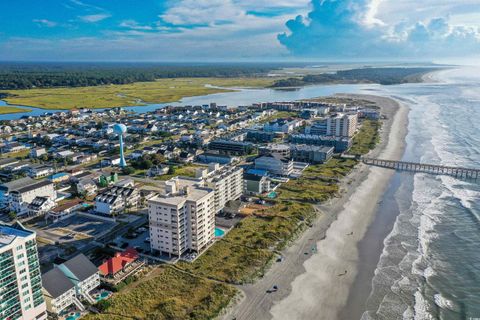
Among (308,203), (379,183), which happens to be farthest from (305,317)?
(379,183)

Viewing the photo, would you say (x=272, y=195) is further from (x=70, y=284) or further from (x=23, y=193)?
(x=23, y=193)

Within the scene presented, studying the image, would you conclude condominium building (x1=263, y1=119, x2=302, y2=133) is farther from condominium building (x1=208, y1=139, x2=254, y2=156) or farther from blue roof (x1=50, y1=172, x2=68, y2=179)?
blue roof (x1=50, y1=172, x2=68, y2=179)

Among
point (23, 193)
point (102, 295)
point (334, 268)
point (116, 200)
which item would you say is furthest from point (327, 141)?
point (102, 295)

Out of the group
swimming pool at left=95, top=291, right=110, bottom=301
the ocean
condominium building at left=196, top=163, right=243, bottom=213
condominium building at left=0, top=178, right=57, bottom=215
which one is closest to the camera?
swimming pool at left=95, top=291, right=110, bottom=301

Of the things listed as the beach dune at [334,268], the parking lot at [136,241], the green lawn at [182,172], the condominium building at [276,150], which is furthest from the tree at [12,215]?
the condominium building at [276,150]

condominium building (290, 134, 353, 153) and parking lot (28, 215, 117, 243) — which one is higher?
condominium building (290, 134, 353, 153)

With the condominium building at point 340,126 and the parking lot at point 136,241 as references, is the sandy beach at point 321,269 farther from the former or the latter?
the condominium building at point 340,126

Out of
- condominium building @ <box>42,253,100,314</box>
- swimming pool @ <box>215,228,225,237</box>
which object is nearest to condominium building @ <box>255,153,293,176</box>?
swimming pool @ <box>215,228,225,237</box>

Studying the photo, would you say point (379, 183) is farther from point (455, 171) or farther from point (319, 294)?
point (319, 294)

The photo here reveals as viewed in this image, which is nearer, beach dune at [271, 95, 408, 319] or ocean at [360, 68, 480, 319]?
beach dune at [271, 95, 408, 319]
